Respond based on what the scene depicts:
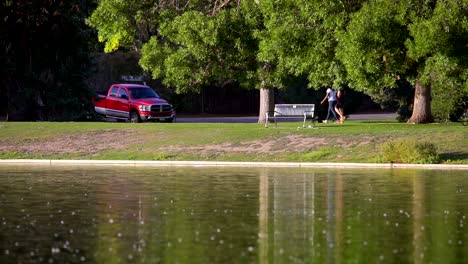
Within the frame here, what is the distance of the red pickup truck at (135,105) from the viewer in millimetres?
49372

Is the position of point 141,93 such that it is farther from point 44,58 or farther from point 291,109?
point 291,109

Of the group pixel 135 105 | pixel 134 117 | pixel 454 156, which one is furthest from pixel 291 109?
pixel 134 117

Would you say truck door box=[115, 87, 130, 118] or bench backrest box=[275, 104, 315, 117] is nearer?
A: bench backrest box=[275, 104, 315, 117]

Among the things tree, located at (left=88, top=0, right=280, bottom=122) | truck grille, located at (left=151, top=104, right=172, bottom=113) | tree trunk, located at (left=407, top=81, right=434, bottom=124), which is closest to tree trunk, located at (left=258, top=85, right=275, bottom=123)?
tree, located at (left=88, top=0, right=280, bottom=122)

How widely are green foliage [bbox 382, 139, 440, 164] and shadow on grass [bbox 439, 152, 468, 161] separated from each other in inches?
15.6

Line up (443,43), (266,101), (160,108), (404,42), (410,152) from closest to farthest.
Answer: (410,152) < (443,43) < (404,42) < (266,101) < (160,108)

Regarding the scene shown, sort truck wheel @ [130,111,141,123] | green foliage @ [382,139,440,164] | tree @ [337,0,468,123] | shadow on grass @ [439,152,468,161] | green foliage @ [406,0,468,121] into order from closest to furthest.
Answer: green foliage @ [382,139,440,164], shadow on grass @ [439,152,468,161], green foliage @ [406,0,468,121], tree @ [337,0,468,123], truck wheel @ [130,111,141,123]

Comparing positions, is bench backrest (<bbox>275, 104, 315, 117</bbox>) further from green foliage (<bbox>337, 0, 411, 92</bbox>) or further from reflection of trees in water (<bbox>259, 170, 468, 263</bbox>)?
reflection of trees in water (<bbox>259, 170, 468, 263</bbox>)

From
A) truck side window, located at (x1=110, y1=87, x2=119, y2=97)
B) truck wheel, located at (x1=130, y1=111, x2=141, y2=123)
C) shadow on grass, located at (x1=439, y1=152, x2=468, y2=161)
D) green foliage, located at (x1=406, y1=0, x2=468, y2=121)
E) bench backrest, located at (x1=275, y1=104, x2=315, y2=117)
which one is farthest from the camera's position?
truck side window, located at (x1=110, y1=87, x2=119, y2=97)

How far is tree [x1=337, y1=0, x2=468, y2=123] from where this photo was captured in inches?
1326

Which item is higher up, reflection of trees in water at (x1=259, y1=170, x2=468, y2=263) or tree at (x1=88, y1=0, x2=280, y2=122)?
tree at (x1=88, y1=0, x2=280, y2=122)

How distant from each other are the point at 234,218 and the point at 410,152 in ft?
45.7

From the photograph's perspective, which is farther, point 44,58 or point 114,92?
point 44,58

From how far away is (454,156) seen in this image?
101 ft
